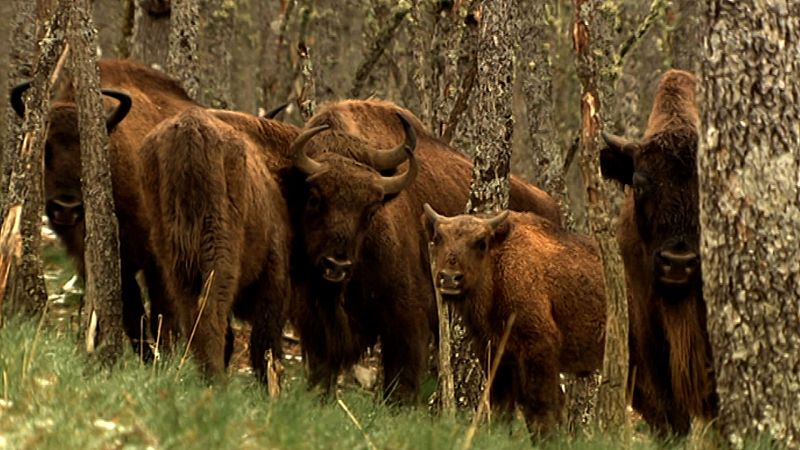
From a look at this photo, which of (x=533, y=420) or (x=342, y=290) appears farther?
(x=342, y=290)

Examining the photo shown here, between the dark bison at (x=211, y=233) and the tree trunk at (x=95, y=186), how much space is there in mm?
394

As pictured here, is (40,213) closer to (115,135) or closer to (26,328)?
(115,135)

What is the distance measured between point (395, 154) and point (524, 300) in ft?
7.33

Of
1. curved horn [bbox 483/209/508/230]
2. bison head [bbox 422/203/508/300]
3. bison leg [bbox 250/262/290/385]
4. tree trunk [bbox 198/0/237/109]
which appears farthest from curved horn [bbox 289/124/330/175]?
tree trunk [bbox 198/0/237/109]

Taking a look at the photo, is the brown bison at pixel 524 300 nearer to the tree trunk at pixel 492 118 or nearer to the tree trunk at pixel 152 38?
the tree trunk at pixel 492 118

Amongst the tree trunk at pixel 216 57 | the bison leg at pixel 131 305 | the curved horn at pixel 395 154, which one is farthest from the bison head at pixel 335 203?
the tree trunk at pixel 216 57

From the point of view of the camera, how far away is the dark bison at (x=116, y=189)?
11.5m

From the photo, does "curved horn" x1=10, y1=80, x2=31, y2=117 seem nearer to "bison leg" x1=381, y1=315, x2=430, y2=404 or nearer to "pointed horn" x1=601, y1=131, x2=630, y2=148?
"bison leg" x1=381, y1=315, x2=430, y2=404

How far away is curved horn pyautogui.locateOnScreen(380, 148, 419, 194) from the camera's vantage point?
11581 millimetres

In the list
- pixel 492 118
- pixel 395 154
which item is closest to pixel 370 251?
pixel 395 154

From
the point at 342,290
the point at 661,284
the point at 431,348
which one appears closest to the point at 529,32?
the point at 431,348

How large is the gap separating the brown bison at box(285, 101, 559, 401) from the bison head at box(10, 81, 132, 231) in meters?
1.58

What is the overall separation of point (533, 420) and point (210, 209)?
107 inches

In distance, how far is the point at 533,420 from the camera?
10172mm
